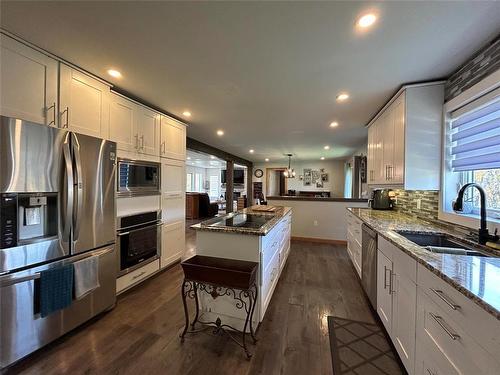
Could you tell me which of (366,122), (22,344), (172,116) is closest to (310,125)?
(366,122)

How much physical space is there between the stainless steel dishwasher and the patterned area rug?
0.32m

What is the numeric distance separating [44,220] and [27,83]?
1062mm

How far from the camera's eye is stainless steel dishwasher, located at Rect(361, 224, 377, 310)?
2.20 metres

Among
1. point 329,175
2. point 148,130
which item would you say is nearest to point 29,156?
point 148,130

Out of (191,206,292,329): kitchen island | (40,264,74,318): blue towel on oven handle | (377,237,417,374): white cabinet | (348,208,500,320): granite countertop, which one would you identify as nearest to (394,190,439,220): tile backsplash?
(348,208,500,320): granite countertop

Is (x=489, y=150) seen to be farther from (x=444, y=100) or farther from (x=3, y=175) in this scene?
(x=3, y=175)

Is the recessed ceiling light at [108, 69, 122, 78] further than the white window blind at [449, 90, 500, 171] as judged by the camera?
Yes

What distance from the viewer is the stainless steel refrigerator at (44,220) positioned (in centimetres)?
146

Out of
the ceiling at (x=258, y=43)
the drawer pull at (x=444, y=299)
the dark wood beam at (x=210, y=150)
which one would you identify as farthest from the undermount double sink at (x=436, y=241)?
the dark wood beam at (x=210, y=150)

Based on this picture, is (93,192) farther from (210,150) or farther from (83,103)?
(210,150)

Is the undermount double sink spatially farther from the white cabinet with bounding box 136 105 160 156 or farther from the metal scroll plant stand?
the white cabinet with bounding box 136 105 160 156

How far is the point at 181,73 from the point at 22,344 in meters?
2.49

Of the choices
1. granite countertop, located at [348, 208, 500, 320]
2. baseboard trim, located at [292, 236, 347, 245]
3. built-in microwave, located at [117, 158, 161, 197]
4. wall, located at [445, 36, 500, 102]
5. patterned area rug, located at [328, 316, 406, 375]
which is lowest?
patterned area rug, located at [328, 316, 406, 375]

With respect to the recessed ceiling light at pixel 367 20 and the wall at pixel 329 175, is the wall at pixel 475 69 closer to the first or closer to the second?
the recessed ceiling light at pixel 367 20
